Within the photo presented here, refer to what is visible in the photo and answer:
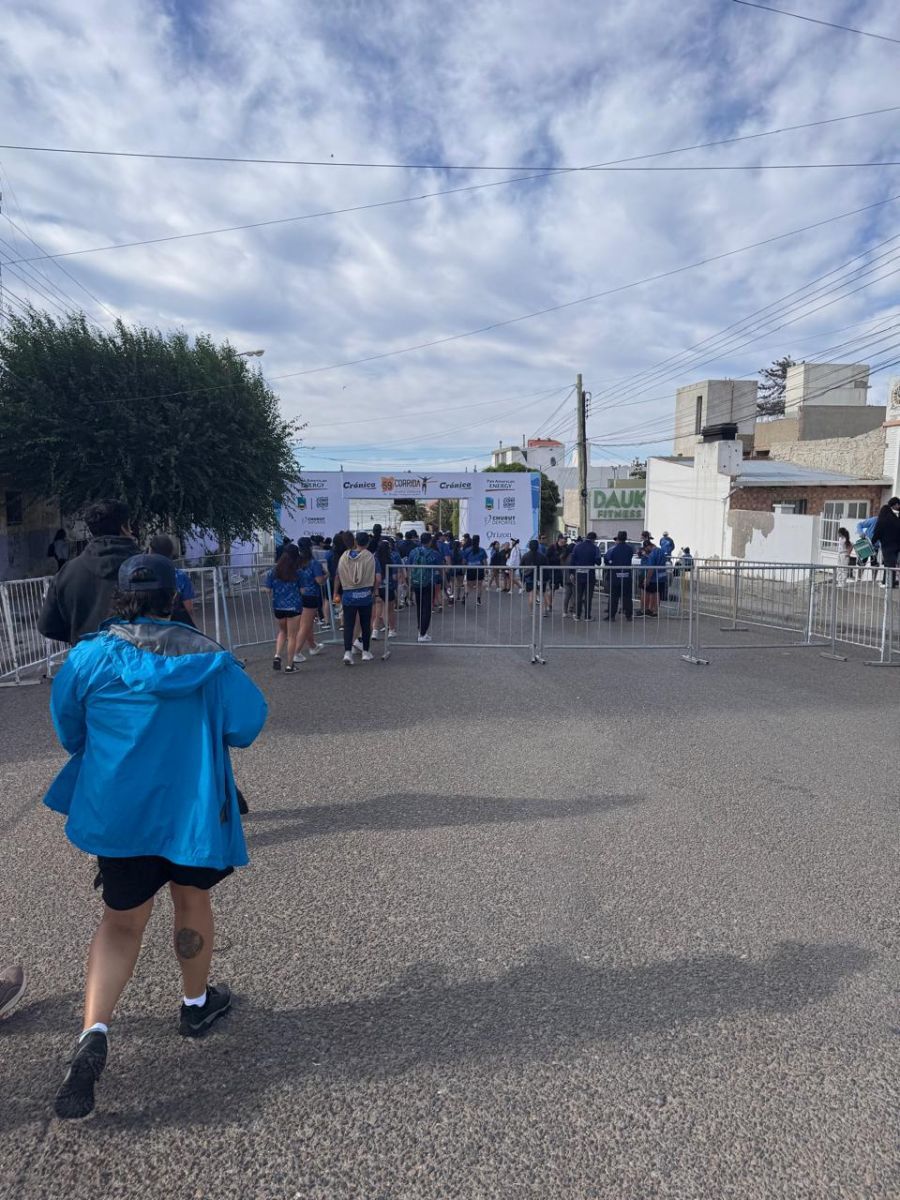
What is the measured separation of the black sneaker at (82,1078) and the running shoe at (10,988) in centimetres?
52

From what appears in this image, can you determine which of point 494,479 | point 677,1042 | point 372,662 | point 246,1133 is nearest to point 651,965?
point 677,1042

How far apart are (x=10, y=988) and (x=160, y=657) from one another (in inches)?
57.6

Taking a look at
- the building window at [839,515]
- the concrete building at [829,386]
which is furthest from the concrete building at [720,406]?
the building window at [839,515]

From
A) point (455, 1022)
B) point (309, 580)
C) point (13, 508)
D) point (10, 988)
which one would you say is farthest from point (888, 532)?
point (13, 508)

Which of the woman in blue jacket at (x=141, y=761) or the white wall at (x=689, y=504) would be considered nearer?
the woman in blue jacket at (x=141, y=761)

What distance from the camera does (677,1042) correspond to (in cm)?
286

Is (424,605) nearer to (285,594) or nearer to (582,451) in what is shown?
(285,594)

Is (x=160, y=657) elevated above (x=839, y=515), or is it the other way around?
(x=839, y=515)

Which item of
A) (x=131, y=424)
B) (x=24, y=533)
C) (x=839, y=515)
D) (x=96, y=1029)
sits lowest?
(x=96, y=1029)

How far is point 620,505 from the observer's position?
143ft

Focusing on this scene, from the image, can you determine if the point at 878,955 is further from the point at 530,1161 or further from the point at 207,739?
the point at 207,739

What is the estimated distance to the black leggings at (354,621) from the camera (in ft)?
Result: 33.4

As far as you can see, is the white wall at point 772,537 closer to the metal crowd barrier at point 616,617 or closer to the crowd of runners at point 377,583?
the crowd of runners at point 377,583

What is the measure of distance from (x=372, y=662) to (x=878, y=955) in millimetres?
7771
